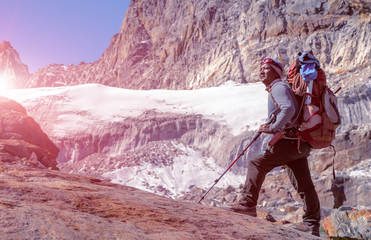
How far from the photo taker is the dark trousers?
130 inches

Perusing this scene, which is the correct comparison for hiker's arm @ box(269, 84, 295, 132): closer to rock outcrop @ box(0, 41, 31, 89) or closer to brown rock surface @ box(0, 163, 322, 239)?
brown rock surface @ box(0, 163, 322, 239)

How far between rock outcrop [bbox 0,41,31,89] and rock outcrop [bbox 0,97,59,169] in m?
65.5

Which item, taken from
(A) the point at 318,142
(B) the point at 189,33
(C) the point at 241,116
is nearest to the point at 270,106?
(A) the point at 318,142

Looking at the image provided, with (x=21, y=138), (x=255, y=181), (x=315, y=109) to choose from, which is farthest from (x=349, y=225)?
(x=21, y=138)

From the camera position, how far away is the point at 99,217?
6.44 feet

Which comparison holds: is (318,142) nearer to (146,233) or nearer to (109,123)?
(146,233)

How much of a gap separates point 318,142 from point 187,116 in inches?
583

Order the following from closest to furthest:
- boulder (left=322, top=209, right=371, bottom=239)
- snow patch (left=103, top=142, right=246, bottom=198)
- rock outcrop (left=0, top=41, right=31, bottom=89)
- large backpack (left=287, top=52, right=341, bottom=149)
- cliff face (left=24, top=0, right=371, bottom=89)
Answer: large backpack (left=287, top=52, right=341, bottom=149), boulder (left=322, top=209, right=371, bottom=239), snow patch (left=103, top=142, right=246, bottom=198), cliff face (left=24, top=0, right=371, bottom=89), rock outcrop (left=0, top=41, right=31, bottom=89)

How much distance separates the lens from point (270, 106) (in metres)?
3.46

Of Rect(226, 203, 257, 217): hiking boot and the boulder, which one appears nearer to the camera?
Rect(226, 203, 257, 217): hiking boot

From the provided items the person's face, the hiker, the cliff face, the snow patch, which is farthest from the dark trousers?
the cliff face

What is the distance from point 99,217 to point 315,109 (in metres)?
2.16

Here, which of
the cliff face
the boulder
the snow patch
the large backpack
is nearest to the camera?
the large backpack

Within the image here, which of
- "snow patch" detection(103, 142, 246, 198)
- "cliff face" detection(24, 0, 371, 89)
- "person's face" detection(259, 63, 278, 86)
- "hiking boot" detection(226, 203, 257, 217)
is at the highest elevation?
"cliff face" detection(24, 0, 371, 89)
